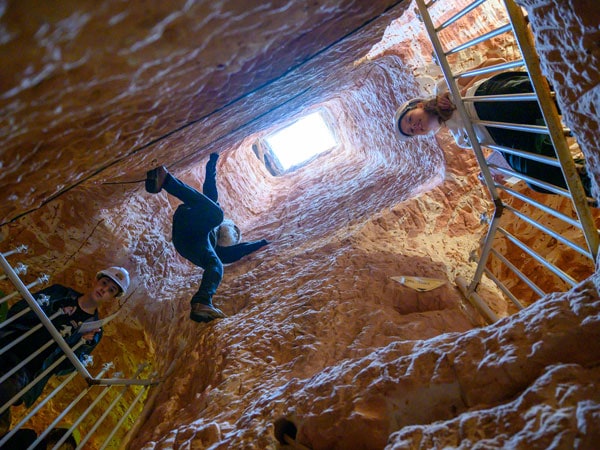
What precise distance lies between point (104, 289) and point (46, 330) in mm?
531

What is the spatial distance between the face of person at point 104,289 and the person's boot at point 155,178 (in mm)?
830

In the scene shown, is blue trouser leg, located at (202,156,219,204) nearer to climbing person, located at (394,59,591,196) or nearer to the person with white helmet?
the person with white helmet

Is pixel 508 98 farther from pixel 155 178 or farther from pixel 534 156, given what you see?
pixel 155 178

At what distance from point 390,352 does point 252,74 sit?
1585mm

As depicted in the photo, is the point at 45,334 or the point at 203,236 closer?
the point at 45,334

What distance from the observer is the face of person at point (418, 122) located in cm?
250

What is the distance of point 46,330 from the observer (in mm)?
2611

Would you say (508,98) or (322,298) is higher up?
(508,98)

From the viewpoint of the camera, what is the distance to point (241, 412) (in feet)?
6.05

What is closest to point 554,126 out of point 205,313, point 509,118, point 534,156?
point 534,156

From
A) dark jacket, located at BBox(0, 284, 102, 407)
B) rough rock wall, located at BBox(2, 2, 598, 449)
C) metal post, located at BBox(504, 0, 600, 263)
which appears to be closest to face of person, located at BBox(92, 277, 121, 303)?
dark jacket, located at BBox(0, 284, 102, 407)

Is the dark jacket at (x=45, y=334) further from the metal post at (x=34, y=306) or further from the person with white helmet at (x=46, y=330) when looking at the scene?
the metal post at (x=34, y=306)

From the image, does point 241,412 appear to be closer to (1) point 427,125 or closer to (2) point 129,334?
(1) point 427,125

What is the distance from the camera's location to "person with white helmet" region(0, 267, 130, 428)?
2459 mm
